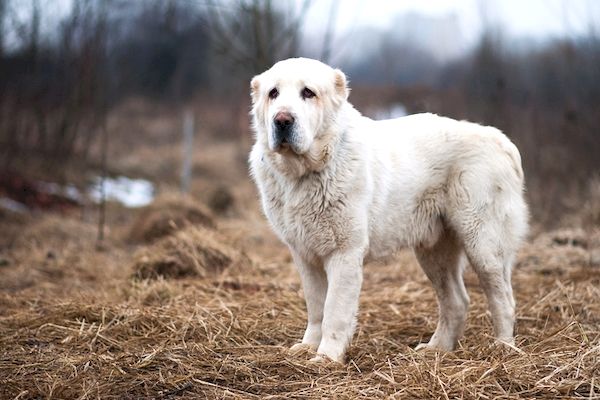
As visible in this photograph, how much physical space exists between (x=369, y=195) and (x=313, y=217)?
38 centimetres

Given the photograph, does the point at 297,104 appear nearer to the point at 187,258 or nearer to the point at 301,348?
the point at 301,348

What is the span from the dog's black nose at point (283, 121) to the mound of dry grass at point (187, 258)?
269cm

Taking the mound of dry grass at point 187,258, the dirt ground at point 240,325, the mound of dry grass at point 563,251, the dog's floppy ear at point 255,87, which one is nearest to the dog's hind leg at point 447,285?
the dirt ground at point 240,325

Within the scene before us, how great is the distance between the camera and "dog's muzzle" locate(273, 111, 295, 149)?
362cm

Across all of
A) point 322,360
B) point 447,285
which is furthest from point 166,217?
point 322,360

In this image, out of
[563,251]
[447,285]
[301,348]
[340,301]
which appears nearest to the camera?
[340,301]

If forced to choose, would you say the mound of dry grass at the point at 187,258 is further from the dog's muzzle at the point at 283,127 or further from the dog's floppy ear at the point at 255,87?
the dog's muzzle at the point at 283,127

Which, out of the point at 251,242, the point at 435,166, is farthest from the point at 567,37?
the point at 435,166

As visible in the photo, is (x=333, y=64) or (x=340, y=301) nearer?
(x=340, y=301)

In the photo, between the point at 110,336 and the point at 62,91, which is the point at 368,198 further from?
the point at 62,91

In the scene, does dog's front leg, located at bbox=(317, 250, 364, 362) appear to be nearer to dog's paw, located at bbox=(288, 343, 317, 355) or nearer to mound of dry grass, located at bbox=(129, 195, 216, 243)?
dog's paw, located at bbox=(288, 343, 317, 355)

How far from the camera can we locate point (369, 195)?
12.9 feet

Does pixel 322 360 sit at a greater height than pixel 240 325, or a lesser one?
greater

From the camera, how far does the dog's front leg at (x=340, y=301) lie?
3.77 metres
